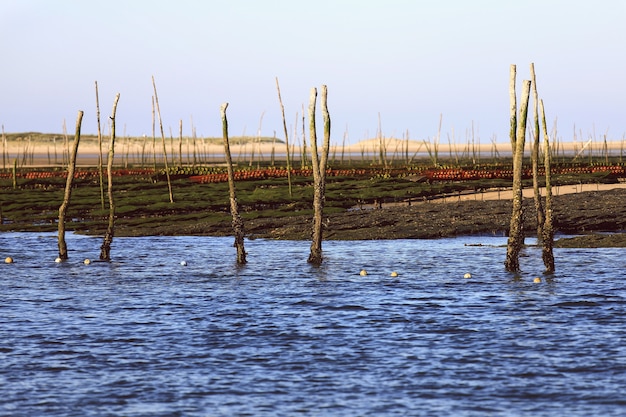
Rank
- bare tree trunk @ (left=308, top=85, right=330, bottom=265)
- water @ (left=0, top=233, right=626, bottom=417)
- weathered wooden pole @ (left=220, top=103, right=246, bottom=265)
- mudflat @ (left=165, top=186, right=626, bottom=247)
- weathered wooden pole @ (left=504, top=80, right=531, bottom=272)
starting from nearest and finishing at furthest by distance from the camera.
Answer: water @ (left=0, top=233, right=626, bottom=417), weathered wooden pole @ (left=504, top=80, right=531, bottom=272), bare tree trunk @ (left=308, top=85, right=330, bottom=265), weathered wooden pole @ (left=220, top=103, right=246, bottom=265), mudflat @ (left=165, top=186, right=626, bottom=247)

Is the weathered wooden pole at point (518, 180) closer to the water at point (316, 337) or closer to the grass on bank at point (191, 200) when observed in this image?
the water at point (316, 337)

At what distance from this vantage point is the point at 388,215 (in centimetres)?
4225

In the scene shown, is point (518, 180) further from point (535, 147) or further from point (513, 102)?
point (535, 147)

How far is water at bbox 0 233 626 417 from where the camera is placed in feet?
47.4

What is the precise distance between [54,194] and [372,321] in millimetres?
40330

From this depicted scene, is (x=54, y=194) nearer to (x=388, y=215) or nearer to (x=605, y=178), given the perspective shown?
(x=388, y=215)

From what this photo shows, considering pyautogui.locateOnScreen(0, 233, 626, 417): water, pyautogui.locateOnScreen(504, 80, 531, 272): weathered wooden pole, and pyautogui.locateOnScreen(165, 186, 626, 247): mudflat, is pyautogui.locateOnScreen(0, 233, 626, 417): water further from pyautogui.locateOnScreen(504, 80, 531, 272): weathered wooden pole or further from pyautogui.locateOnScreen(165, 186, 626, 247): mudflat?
pyautogui.locateOnScreen(165, 186, 626, 247): mudflat

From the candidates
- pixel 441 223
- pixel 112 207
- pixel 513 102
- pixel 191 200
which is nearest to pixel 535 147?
pixel 513 102

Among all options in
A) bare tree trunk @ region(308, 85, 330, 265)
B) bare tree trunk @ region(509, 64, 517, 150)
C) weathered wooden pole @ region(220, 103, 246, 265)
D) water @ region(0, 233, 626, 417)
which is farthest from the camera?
weathered wooden pole @ region(220, 103, 246, 265)

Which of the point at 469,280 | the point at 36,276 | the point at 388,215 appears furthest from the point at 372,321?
the point at 388,215

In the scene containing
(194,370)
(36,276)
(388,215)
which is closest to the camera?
(194,370)

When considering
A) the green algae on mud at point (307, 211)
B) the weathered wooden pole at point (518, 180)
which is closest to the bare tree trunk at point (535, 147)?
the weathered wooden pole at point (518, 180)

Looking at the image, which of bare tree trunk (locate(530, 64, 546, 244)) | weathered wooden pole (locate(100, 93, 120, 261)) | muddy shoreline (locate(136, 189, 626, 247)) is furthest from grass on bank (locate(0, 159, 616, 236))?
bare tree trunk (locate(530, 64, 546, 244))

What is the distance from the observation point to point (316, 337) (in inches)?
758
